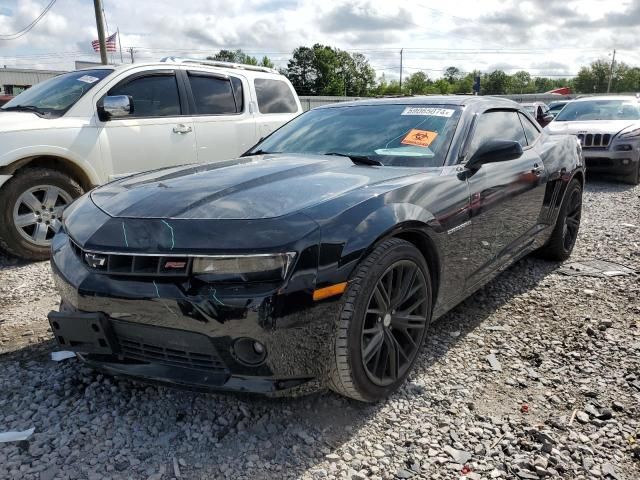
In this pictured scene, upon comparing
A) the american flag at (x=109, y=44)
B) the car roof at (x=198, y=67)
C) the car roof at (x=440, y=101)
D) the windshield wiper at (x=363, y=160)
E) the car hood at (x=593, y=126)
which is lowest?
the car hood at (x=593, y=126)

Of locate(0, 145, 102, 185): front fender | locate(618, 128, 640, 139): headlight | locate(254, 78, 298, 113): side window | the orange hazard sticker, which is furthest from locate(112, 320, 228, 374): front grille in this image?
locate(618, 128, 640, 139): headlight

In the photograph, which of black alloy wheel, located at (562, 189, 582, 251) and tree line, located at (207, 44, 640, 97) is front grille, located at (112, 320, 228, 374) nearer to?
black alloy wheel, located at (562, 189, 582, 251)

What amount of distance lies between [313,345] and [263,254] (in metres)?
0.42

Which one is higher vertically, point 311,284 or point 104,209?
point 104,209

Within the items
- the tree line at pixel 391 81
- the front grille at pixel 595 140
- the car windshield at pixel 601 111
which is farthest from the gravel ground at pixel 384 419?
the tree line at pixel 391 81

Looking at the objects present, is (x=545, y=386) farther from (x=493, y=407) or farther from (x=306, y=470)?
(x=306, y=470)

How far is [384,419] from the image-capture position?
235 cm

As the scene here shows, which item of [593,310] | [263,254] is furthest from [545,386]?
[263,254]

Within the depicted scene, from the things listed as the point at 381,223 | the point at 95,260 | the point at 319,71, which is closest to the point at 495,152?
the point at 381,223

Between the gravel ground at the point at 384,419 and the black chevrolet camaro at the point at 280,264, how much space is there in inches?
9.3

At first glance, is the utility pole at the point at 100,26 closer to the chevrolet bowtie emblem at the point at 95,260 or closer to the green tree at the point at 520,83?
the chevrolet bowtie emblem at the point at 95,260

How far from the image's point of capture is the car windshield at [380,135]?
3014 millimetres

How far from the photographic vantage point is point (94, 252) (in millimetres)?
2156

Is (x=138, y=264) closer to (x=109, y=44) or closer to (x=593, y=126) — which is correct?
(x=593, y=126)
